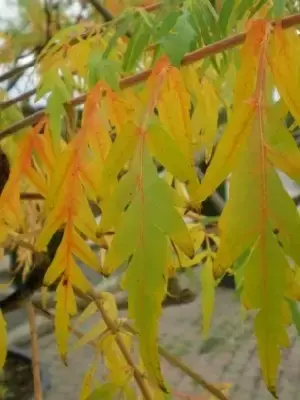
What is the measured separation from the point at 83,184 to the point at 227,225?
9cm

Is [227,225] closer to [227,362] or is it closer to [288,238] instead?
[288,238]

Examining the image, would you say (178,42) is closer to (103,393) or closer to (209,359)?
(103,393)

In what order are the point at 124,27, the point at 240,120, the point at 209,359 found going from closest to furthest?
1. the point at 240,120
2. the point at 124,27
3. the point at 209,359

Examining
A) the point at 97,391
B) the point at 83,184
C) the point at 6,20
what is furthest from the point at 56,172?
the point at 6,20

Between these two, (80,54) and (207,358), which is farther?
(207,358)

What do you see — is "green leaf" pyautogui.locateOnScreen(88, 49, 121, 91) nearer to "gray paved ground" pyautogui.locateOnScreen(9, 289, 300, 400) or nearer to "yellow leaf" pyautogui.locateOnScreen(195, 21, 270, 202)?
"yellow leaf" pyautogui.locateOnScreen(195, 21, 270, 202)

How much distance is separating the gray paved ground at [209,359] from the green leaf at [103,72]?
53 centimetres

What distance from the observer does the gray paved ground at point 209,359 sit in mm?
731

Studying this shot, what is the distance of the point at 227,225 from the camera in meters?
0.16

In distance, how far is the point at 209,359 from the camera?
0.84 meters

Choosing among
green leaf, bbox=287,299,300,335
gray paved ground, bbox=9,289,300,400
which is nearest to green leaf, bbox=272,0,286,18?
green leaf, bbox=287,299,300,335

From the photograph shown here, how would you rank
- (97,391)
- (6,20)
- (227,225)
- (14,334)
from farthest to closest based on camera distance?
(14,334)
(6,20)
(97,391)
(227,225)

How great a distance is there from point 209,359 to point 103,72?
0.66 m

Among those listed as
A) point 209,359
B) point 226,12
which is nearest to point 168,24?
point 226,12
